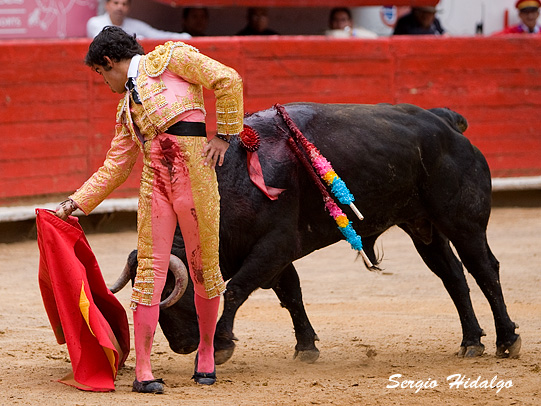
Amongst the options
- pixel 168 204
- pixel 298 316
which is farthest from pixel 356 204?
pixel 168 204

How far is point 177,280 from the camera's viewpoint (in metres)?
3.72

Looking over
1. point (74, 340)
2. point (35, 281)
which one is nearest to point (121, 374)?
point (74, 340)

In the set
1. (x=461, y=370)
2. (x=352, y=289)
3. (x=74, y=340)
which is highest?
(x=74, y=340)

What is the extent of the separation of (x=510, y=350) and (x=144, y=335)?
1708 millimetres

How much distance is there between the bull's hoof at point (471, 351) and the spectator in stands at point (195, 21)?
495 cm

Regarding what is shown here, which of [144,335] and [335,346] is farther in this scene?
[335,346]

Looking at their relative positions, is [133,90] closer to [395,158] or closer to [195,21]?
[395,158]

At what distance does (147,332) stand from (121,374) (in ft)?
1.56

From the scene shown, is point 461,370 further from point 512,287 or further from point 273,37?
point 273,37

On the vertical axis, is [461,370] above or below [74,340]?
below

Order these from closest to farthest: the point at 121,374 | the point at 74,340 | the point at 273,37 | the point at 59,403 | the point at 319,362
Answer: the point at 59,403 → the point at 74,340 → the point at 121,374 → the point at 319,362 → the point at 273,37

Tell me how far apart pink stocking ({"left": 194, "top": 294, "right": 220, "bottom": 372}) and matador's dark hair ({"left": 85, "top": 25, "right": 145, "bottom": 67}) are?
0.94 metres

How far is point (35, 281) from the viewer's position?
5977 millimetres

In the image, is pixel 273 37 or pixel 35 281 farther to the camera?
pixel 273 37
